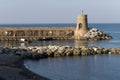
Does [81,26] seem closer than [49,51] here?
No

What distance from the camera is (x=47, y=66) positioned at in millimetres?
52688

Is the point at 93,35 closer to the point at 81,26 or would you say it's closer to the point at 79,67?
the point at 81,26

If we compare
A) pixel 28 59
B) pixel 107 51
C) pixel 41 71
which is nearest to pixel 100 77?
pixel 41 71

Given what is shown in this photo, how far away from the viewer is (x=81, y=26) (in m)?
102

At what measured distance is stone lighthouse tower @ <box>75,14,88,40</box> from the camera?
101m

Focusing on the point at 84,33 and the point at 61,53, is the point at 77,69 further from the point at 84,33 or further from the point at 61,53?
the point at 84,33

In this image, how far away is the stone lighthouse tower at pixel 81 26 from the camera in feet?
332

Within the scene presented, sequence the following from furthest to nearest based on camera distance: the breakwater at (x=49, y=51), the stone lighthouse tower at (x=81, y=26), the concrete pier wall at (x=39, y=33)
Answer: the concrete pier wall at (x=39, y=33)
the stone lighthouse tower at (x=81, y=26)
the breakwater at (x=49, y=51)

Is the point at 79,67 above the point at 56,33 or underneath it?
underneath

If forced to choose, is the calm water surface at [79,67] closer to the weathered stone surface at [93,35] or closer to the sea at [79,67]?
the sea at [79,67]

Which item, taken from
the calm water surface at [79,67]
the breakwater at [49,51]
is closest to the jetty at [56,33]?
the breakwater at [49,51]

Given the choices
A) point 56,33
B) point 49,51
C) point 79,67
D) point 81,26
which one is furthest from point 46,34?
point 79,67

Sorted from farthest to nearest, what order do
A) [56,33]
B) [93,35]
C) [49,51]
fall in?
[56,33]
[93,35]
[49,51]

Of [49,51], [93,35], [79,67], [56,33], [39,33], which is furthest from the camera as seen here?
[56,33]
